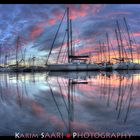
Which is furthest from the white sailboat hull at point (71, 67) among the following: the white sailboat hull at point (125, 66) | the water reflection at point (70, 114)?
the water reflection at point (70, 114)

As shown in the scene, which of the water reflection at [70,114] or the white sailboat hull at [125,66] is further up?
the water reflection at [70,114]

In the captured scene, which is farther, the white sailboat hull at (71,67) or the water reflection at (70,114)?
the white sailboat hull at (71,67)

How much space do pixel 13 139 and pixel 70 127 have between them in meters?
0.36

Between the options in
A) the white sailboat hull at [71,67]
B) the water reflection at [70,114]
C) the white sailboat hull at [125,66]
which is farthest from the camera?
the white sailboat hull at [125,66]

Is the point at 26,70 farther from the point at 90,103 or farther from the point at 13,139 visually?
the point at 13,139

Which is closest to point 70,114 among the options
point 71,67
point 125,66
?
point 71,67

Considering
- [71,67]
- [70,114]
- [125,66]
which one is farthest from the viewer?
[125,66]

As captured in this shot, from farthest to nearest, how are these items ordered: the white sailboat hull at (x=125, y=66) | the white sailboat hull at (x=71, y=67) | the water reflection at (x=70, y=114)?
the white sailboat hull at (x=125, y=66), the white sailboat hull at (x=71, y=67), the water reflection at (x=70, y=114)

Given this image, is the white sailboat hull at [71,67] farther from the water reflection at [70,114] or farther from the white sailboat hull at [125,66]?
the water reflection at [70,114]

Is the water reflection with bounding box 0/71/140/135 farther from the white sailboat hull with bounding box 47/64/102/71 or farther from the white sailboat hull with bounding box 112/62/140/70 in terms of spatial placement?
the white sailboat hull with bounding box 112/62/140/70

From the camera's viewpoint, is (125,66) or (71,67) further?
(125,66)

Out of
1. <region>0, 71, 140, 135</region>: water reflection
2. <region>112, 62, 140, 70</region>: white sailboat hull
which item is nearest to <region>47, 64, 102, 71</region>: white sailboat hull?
<region>112, 62, 140, 70</region>: white sailboat hull

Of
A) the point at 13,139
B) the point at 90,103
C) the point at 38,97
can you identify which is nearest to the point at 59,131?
the point at 13,139

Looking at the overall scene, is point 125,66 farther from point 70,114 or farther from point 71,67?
point 70,114
